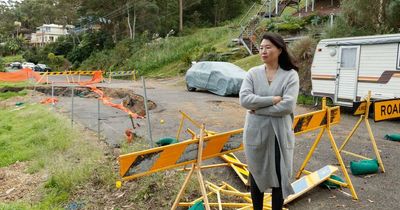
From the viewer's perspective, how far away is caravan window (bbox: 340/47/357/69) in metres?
11.5

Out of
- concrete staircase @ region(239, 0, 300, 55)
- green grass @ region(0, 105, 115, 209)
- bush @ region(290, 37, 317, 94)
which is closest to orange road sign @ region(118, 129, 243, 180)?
green grass @ region(0, 105, 115, 209)

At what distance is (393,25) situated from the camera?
45.8 ft

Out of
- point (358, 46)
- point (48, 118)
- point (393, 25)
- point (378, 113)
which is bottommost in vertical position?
point (48, 118)

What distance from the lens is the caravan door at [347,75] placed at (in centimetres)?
1150

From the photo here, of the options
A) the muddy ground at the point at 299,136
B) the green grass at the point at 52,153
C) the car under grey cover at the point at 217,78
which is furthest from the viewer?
A: the car under grey cover at the point at 217,78

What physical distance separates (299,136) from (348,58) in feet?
13.9

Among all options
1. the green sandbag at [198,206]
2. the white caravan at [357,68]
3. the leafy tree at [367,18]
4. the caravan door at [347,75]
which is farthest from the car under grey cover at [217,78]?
the green sandbag at [198,206]

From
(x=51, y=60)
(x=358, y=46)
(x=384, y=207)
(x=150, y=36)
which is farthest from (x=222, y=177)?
(x=51, y=60)

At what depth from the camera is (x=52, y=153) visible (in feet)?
26.5

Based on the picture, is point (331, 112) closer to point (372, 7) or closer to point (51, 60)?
point (372, 7)

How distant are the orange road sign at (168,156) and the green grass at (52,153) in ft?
7.39

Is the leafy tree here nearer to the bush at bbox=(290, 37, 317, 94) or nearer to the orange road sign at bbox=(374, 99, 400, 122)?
the bush at bbox=(290, 37, 317, 94)

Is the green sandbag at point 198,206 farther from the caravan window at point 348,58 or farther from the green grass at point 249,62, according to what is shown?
the green grass at point 249,62

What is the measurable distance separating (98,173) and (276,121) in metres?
3.57
